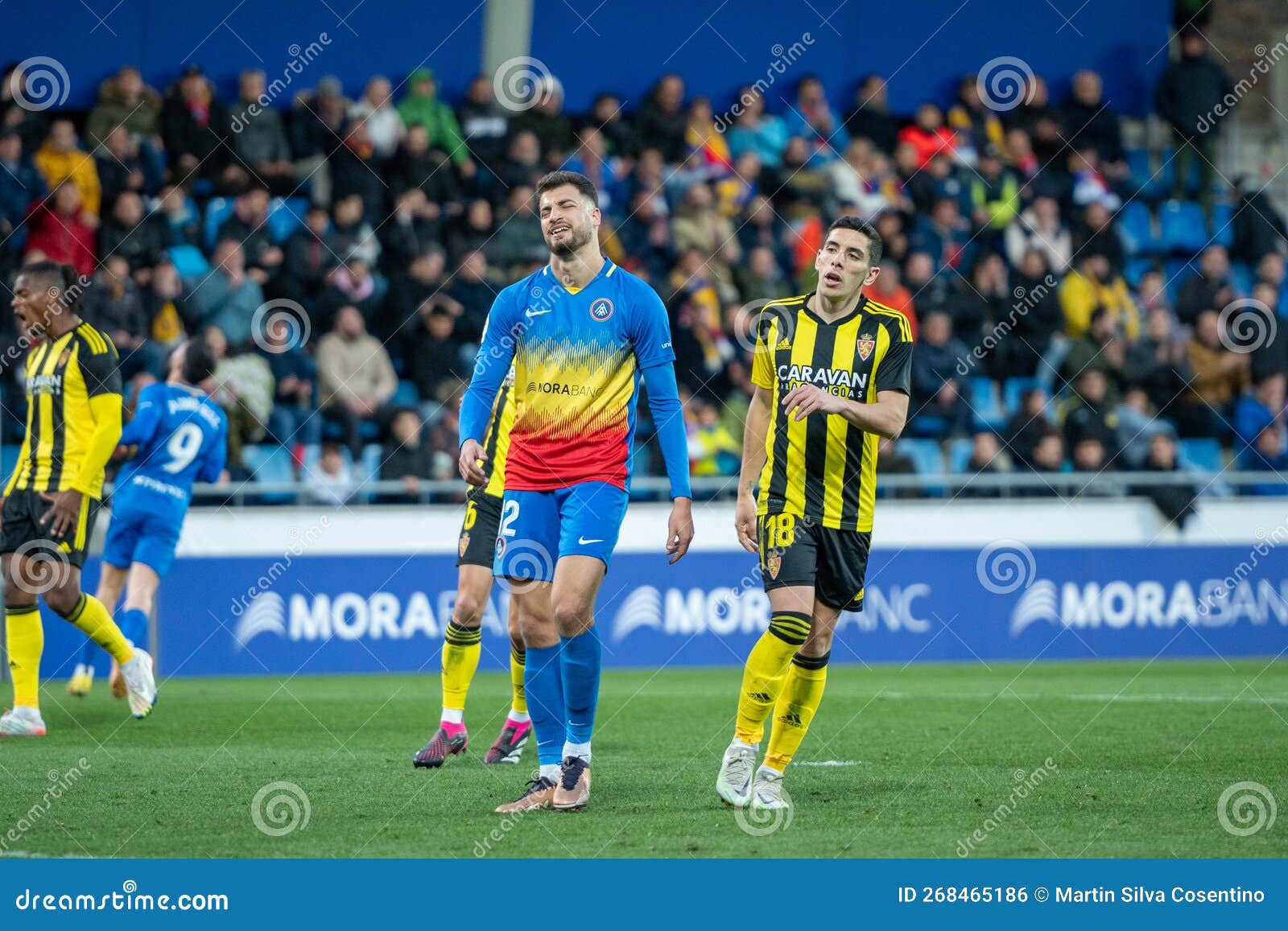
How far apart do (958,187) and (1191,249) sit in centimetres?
339

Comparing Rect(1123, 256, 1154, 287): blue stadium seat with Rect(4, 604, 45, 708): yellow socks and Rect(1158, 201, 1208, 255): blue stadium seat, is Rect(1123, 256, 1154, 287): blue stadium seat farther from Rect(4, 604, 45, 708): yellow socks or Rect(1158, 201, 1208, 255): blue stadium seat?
Rect(4, 604, 45, 708): yellow socks

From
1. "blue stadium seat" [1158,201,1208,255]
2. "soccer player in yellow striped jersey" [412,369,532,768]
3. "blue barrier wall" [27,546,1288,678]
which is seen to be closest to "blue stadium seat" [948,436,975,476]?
"blue barrier wall" [27,546,1288,678]

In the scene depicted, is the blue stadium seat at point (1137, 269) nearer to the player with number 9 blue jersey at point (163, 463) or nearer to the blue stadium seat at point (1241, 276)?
the blue stadium seat at point (1241, 276)

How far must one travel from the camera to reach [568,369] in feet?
22.7

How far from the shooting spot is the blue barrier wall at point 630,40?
710 inches

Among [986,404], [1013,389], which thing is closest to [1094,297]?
[1013,389]

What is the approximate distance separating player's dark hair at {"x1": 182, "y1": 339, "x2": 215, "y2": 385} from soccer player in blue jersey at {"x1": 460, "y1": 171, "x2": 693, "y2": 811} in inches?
176

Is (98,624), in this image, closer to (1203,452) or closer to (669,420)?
(669,420)

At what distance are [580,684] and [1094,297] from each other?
12968 mm

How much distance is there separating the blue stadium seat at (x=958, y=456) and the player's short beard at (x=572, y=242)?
33.8 ft

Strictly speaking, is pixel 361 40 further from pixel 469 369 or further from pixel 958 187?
pixel 958 187

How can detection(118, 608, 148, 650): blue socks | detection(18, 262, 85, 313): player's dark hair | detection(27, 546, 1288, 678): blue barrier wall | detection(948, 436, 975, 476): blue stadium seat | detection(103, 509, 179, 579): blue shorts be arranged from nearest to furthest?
1. detection(18, 262, 85, 313): player's dark hair
2. detection(118, 608, 148, 650): blue socks
3. detection(103, 509, 179, 579): blue shorts
4. detection(27, 546, 1288, 678): blue barrier wall
5. detection(948, 436, 975, 476): blue stadium seat

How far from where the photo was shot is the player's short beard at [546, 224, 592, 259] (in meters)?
6.82

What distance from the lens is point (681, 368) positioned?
16.3 m
